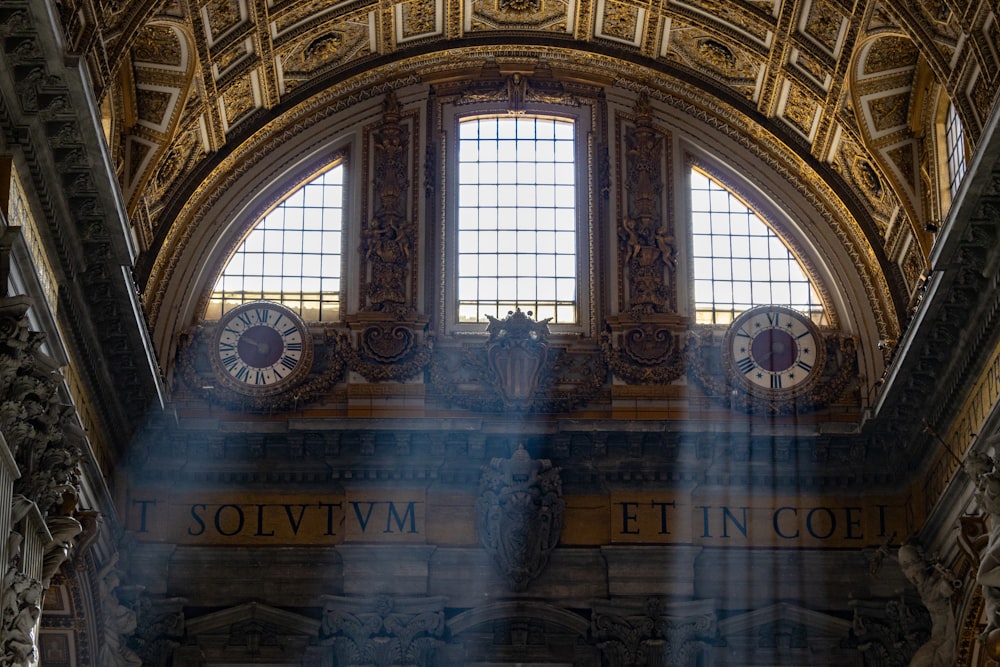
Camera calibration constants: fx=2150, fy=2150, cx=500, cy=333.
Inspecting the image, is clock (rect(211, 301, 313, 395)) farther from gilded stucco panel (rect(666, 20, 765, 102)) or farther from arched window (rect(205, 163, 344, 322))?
gilded stucco panel (rect(666, 20, 765, 102))

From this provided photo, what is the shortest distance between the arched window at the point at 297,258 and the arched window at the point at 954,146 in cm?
887

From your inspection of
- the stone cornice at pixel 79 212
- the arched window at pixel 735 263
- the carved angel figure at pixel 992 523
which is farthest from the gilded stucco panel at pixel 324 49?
the carved angel figure at pixel 992 523

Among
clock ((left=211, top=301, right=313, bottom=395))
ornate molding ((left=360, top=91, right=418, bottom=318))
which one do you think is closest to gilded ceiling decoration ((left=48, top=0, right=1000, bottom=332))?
ornate molding ((left=360, top=91, right=418, bottom=318))

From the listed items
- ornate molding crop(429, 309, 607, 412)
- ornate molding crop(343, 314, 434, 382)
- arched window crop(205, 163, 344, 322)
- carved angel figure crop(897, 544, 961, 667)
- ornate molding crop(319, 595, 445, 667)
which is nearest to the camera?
carved angel figure crop(897, 544, 961, 667)

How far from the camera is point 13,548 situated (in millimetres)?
21266

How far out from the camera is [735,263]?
31484mm

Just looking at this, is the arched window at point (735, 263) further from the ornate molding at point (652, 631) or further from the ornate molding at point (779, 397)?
the ornate molding at point (652, 631)

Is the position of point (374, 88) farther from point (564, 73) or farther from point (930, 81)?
point (930, 81)

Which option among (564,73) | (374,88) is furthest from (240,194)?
(564,73)

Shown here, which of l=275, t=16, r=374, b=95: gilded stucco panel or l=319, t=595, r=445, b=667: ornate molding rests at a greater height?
l=275, t=16, r=374, b=95: gilded stucco panel

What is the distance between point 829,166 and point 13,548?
14556 millimetres

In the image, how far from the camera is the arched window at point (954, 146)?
27359mm

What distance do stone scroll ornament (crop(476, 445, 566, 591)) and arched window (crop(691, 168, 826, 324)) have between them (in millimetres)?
3819

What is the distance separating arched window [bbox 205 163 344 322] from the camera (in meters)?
31.0
